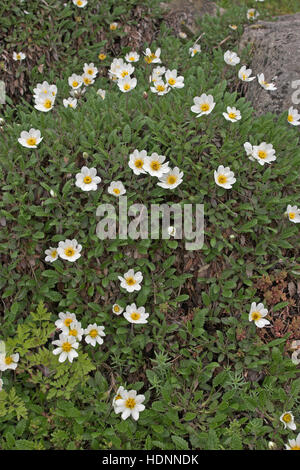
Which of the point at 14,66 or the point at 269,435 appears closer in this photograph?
the point at 269,435

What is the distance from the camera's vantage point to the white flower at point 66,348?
259 centimetres

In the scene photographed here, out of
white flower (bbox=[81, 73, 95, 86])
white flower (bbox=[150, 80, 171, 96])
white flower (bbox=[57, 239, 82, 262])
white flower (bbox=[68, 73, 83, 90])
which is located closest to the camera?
white flower (bbox=[57, 239, 82, 262])

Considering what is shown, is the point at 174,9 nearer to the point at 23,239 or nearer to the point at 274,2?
the point at 274,2

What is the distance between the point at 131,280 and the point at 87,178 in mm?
674

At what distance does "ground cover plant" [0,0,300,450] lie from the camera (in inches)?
99.5

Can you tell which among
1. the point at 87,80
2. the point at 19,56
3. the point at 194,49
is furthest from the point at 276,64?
the point at 19,56

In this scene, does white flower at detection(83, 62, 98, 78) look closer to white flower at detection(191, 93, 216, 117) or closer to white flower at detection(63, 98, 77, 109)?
white flower at detection(63, 98, 77, 109)

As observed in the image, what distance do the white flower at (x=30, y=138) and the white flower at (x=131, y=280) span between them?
994mm

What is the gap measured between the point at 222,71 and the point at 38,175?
2103 millimetres

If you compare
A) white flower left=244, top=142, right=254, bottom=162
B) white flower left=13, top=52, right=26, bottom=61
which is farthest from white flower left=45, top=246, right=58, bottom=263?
white flower left=13, top=52, right=26, bottom=61

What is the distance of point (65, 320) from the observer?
271 cm

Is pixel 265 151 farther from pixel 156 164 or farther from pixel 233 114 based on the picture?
pixel 156 164

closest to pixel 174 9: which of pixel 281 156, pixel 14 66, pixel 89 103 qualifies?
pixel 14 66

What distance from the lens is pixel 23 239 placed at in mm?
2906
